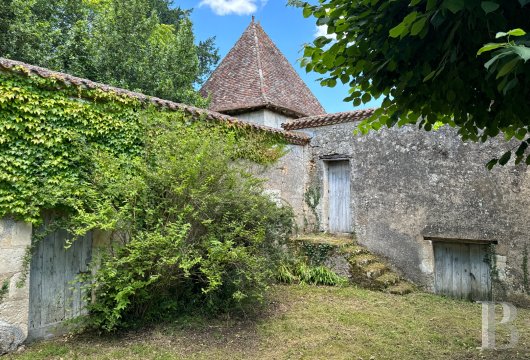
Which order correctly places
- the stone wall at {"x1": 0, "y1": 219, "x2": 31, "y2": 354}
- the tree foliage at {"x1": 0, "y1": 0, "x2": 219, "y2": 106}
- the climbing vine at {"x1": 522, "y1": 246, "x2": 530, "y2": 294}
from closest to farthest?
1. the stone wall at {"x1": 0, "y1": 219, "x2": 31, "y2": 354}
2. the climbing vine at {"x1": 522, "y1": 246, "x2": 530, "y2": 294}
3. the tree foliage at {"x1": 0, "y1": 0, "x2": 219, "y2": 106}

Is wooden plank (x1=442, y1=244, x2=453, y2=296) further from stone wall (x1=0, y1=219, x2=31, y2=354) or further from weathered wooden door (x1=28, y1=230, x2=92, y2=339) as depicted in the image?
stone wall (x1=0, y1=219, x2=31, y2=354)

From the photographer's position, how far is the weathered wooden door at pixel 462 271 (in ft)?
25.2

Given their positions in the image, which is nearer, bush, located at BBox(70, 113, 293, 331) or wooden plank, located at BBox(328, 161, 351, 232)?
bush, located at BBox(70, 113, 293, 331)

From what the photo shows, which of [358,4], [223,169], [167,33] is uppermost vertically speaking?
[167,33]

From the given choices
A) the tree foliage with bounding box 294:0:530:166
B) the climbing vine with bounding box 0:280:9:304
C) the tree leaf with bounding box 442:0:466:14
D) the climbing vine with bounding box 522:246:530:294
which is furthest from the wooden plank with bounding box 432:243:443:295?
the climbing vine with bounding box 0:280:9:304

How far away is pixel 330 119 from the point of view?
952cm

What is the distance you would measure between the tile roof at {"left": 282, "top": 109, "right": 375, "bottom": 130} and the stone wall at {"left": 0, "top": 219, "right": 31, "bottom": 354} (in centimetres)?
679

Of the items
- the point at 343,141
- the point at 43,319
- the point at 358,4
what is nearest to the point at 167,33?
the point at 343,141

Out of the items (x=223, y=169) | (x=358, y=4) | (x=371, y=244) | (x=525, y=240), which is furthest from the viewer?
(x=371, y=244)

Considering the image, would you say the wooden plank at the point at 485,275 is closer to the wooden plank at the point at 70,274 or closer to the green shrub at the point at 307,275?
the green shrub at the point at 307,275

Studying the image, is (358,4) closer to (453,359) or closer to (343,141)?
(453,359)

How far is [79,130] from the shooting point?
5512mm

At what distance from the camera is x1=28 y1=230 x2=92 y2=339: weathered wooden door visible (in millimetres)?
5309

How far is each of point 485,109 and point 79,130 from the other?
5.04 m
